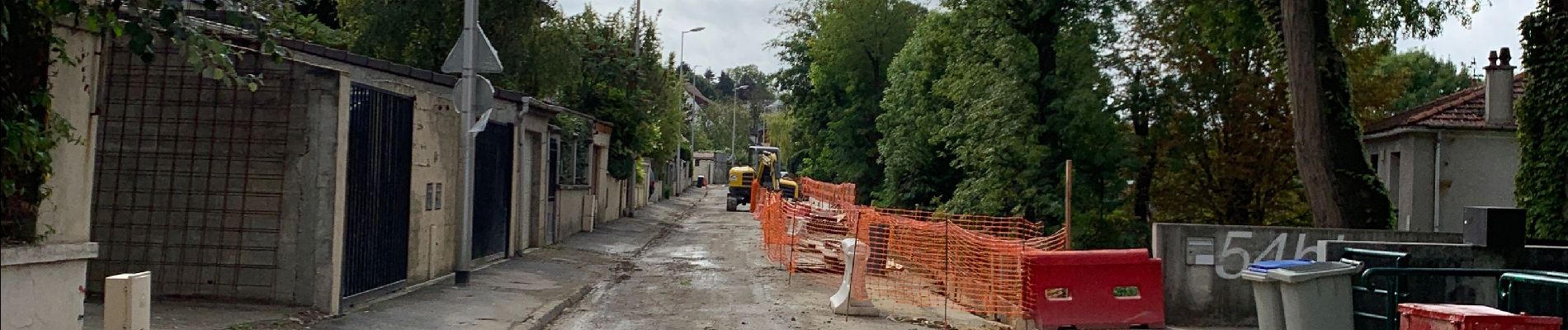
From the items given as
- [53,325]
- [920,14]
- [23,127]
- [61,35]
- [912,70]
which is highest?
[920,14]

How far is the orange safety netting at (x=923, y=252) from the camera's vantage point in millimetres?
13703

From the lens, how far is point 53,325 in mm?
7441

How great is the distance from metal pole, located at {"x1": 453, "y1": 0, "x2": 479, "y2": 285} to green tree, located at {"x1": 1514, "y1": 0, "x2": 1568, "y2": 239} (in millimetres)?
13058

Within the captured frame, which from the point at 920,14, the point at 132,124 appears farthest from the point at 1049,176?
the point at 920,14

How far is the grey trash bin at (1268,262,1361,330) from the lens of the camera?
8.59 meters

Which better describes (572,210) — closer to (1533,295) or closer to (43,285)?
(43,285)

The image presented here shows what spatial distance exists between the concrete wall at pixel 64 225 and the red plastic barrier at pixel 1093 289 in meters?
8.37

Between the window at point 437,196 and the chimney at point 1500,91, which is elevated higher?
the chimney at point 1500,91

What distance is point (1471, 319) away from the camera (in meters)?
6.47

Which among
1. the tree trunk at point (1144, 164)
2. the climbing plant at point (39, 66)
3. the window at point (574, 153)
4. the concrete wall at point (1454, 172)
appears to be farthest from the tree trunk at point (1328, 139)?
the window at point (574, 153)

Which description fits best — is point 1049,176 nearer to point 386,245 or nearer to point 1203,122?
point 1203,122

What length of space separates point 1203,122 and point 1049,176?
346cm

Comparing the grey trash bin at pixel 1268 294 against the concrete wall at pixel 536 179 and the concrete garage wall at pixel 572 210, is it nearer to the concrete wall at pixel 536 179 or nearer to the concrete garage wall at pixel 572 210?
the concrete wall at pixel 536 179

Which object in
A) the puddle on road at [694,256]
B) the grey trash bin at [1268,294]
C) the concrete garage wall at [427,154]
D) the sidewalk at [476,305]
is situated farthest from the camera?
the puddle on road at [694,256]
